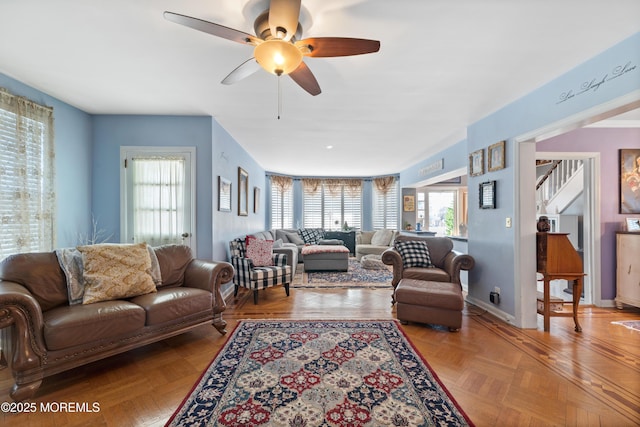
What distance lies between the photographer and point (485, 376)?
2.11 m

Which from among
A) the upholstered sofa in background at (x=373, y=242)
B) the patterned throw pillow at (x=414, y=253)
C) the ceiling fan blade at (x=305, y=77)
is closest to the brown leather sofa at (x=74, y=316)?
the ceiling fan blade at (x=305, y=77)

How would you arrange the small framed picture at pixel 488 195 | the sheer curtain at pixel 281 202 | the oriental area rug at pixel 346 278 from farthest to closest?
the sheer curtain at pixel 281 202
the oriental area rug at pixel 346 278
the small framed picture at pixel 488 195

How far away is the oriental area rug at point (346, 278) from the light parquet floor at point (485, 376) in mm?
1560

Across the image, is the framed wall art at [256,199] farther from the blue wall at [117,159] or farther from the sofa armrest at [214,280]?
the sofa armrest at [214,280]

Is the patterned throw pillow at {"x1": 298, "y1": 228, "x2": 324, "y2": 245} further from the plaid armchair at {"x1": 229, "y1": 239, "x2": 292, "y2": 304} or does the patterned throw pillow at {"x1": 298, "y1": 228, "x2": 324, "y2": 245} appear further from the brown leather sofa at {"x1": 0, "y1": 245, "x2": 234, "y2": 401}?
the brown leather sofa at {"x1": 0, "y1": 245, "x2": 234, "y2": 401}

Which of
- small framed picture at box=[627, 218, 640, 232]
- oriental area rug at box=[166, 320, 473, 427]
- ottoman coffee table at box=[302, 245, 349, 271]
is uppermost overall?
small framed picture at box=[627, 218, 640, 232]

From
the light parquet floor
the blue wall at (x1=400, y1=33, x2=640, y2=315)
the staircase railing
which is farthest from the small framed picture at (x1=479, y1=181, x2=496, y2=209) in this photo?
the staircase railing

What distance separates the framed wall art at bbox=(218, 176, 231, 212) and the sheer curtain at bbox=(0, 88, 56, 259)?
184 centimetres

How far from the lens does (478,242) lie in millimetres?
3809

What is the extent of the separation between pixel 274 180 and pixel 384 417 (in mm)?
7463

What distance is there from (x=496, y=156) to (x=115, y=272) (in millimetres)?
4448

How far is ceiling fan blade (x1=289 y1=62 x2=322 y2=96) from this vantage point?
6.37 feet

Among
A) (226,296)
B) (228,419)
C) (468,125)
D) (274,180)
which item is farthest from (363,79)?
(274,180)

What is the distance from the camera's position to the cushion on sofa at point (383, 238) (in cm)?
748
